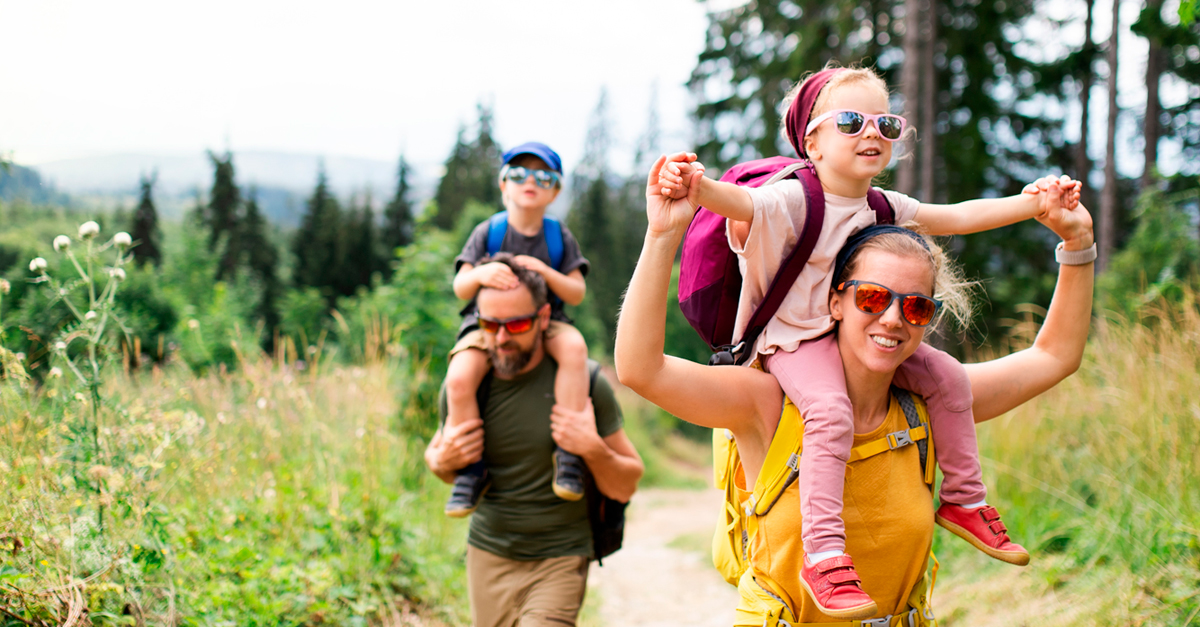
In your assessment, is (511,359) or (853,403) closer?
(853,403)

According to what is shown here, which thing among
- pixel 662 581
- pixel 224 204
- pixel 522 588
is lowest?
pixel 662 581

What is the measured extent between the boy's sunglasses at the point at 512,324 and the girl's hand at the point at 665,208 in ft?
5.23

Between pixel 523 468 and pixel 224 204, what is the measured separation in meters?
32.7

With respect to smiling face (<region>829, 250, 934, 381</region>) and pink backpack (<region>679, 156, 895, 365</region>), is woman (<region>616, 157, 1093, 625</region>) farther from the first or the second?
pink backpack (<region>679, 156, 895, 365</region>)

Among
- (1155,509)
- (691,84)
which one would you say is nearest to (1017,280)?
(691,84)

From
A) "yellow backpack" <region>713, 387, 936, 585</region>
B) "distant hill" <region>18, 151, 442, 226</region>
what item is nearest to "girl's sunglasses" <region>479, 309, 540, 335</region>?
"yellow backpack" <region>713, 387, 936, 585</region>

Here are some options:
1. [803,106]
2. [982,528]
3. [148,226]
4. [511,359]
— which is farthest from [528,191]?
[148,226]

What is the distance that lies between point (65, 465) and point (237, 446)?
1557 millimetres

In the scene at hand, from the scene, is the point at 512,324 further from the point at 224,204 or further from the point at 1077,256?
the point at 224,204

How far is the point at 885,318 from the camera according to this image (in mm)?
1667

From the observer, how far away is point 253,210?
32.1m

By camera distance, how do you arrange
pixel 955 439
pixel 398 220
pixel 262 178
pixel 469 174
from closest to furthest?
pixel 955 439, pixel 398 220, pixel 262 178, pixel 469 174

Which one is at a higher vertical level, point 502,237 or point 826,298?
point 502,237

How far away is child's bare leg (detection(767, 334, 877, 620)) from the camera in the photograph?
1513 mm
